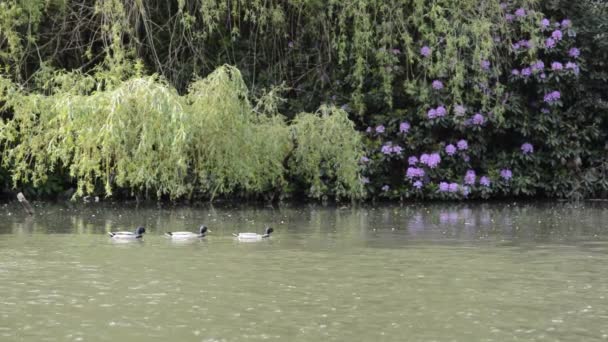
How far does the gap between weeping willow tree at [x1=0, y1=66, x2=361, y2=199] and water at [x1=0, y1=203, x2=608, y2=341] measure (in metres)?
0.97

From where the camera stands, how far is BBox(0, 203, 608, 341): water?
730 cm

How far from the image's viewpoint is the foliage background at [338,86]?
54.0 feet

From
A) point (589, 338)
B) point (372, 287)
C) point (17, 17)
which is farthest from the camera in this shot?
point (17, 17)

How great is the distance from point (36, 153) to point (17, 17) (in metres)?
2.46

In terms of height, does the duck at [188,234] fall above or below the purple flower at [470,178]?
below

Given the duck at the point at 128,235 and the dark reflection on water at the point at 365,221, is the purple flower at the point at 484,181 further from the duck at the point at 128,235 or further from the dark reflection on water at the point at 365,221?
the duck at the point at 128,235

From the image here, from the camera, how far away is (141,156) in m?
15.0

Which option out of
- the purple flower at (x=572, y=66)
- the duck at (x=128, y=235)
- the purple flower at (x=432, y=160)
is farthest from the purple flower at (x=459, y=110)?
the duck at (x=128, y=235)

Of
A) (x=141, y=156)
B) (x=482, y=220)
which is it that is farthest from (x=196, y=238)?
(x=482, y=220)

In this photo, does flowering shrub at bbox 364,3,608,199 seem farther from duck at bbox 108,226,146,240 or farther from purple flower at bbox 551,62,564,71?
duck at bbox 108,226,146,240

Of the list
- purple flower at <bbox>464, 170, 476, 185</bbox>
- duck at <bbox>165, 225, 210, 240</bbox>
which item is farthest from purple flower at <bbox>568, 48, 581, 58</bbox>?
duck at <bbox>165, 225, 210, 240</bbox>

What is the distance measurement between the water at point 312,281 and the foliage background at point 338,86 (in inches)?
90.3

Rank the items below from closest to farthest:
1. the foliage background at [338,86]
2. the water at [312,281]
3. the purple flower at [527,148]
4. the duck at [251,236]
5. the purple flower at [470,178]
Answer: the water at [312,281]
the duck at [251,236]
the foliage background at [338,86]
the purple flower at [470,178]
the purple flower at [527,148]

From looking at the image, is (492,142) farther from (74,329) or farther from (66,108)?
(74,329)
